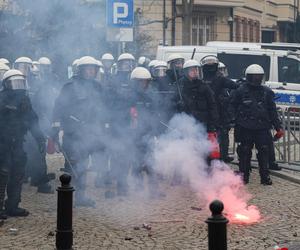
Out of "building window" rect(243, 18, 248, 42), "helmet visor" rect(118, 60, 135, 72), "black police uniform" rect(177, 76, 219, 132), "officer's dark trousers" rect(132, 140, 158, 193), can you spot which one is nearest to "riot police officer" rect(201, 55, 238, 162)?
"helmet visor" rect(118, 60, 135, 72)

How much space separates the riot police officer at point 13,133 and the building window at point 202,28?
88.6 feet

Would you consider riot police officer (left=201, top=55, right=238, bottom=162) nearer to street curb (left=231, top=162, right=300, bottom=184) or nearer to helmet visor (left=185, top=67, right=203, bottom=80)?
street curb (left=231, top=162, right=300, bottom=184)

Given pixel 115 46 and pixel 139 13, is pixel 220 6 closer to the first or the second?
pixel 139 13

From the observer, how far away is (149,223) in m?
8.54

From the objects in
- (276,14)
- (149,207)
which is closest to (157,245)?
(149,207)

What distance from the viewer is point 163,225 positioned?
332 inches

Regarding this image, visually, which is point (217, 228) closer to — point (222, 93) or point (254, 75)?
point (254, 75)

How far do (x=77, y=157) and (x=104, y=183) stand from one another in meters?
1.55

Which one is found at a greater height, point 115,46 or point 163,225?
point 115,46

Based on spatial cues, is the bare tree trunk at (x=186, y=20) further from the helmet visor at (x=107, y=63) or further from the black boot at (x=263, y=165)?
the black boot at (x=263, y=165)

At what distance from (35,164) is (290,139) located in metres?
5.06

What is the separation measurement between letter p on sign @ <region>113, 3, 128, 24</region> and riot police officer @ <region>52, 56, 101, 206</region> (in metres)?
3.20

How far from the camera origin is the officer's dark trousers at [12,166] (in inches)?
348

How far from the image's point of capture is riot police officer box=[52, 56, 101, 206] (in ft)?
31.7
